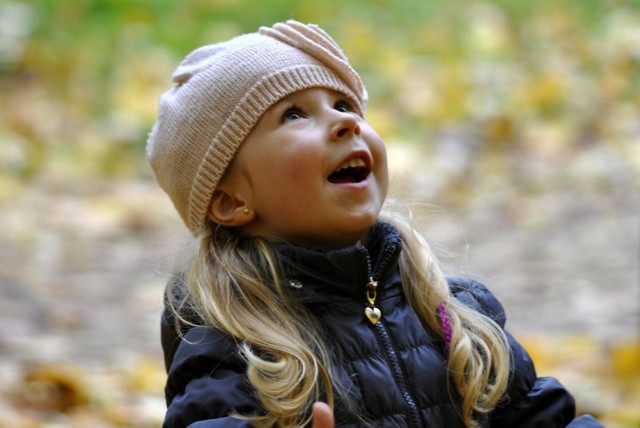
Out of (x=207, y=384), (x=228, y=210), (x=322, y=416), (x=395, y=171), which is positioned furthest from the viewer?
(x=395, y=171)

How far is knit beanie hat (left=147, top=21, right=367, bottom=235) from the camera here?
2014 mm

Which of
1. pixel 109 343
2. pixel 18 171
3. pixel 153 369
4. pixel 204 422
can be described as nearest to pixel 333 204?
pixel 204 422

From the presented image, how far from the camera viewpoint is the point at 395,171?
3.59 metres

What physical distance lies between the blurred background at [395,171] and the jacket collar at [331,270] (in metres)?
0.35

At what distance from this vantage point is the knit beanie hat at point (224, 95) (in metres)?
2.01

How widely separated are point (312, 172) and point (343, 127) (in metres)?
0.10

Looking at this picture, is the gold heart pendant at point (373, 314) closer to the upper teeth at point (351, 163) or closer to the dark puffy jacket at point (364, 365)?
the dark puffy jacket at point (364, 365)

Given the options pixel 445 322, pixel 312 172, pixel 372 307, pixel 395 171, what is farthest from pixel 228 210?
pixel 395 171

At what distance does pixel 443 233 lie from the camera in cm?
554

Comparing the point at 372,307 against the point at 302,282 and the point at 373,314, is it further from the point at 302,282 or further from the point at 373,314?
the point at 302,282

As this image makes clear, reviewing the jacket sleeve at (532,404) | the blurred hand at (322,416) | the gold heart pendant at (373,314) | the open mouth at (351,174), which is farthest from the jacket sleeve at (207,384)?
the jacket sleeve at (532,404)

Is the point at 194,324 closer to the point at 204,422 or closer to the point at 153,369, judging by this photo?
the point at 204,422

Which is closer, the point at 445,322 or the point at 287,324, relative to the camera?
the point at 287,324

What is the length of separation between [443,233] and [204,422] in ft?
12.6
